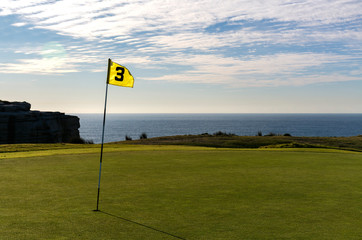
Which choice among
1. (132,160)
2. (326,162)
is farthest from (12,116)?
(326,162)

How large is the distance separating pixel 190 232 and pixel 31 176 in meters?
6.67

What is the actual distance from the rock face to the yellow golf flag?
35.3 m

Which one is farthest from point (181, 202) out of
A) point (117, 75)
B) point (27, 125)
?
point (27, 125)

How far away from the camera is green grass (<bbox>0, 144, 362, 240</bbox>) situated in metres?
5.55

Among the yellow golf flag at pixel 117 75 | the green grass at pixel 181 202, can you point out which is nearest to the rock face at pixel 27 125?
the green grass at pixel 181 202

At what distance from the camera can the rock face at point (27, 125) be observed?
148 ft

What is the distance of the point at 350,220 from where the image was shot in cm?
622

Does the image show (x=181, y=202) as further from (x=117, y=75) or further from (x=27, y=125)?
(x=27, y=125)

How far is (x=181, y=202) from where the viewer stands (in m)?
7.24

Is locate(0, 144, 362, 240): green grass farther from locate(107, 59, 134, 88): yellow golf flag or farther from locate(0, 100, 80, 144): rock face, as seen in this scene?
locate(0, 100, 80, 144): rock face

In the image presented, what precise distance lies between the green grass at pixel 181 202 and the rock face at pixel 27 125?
33197 millimetres

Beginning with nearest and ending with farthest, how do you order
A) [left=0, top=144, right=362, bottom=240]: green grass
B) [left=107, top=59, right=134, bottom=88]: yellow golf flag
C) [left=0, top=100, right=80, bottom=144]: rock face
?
[left=0, top=144, right=362, bottom=240]: green grass, [left=107, top=59, right=134, bottom=88]: yellow golf flag, [left=0, top=100, right=80, bottom=144]: rock face

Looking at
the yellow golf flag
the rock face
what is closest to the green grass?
the yellow golf flag

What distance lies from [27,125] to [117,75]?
43403 millimetres
